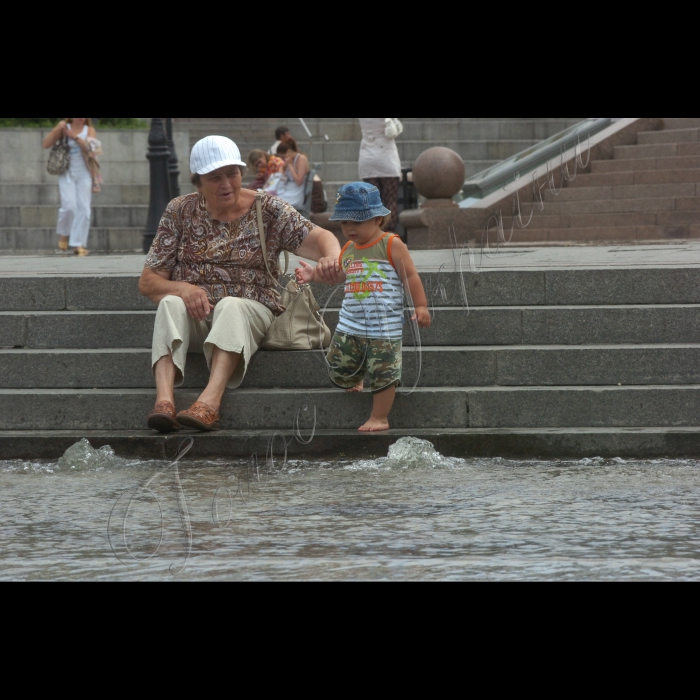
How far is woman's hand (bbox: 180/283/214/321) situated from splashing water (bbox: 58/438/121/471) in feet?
2.75

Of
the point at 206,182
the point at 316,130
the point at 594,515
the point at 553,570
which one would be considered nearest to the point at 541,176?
the point at 316,130

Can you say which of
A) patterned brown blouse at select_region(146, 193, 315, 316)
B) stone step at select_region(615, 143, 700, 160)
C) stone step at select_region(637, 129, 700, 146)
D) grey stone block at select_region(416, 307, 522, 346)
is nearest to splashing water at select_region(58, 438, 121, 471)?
patterned brown blouse at select_region(146, 193, 315, 316)

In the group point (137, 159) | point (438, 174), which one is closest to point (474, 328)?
point (438, 174)

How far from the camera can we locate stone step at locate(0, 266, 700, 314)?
23.3 feet

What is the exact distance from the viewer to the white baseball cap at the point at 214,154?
6.36 metres

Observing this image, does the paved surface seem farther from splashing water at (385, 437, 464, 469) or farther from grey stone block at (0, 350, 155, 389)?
splashing water at (385, 437, 464, 469)

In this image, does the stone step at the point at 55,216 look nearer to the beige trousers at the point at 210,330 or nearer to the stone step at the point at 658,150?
the stone step at the point at 658,150

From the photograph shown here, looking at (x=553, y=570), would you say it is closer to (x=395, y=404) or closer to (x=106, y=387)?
(x=395, y=404)

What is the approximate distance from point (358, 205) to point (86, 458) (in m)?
1.88

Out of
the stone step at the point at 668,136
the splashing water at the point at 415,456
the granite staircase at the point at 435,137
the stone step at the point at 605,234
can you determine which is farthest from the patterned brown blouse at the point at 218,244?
the granite staircase at the point at 435,137

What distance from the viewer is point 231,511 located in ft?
16.3

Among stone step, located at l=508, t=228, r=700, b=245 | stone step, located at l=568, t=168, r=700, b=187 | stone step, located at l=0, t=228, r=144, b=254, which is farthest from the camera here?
stone step, located at l=0, t=228, r=144, b=254

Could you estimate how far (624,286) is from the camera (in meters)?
7.11

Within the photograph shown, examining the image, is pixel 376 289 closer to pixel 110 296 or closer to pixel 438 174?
pixel 110 296
